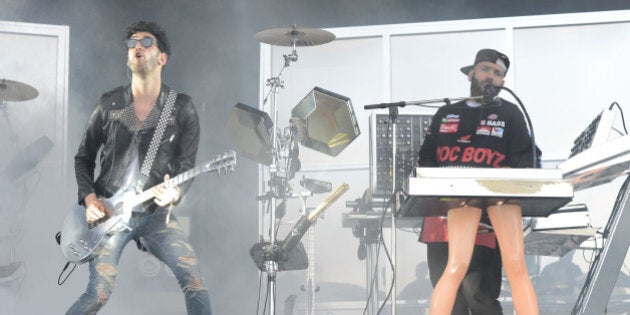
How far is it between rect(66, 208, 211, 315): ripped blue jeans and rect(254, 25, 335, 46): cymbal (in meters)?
2.00

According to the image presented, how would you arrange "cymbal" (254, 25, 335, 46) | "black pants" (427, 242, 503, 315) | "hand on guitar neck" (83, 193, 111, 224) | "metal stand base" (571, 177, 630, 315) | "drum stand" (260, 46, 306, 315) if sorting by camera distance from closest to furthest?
"metal stand base" (571, 177, 630, 315)
"black pants" (427, 242, 503, 315)
"hand on guitar neck" (83, 193, 111, 224)
"drum stand" (260, 46, 306, 315)
"cymbal" (254, 25, 335, 46)

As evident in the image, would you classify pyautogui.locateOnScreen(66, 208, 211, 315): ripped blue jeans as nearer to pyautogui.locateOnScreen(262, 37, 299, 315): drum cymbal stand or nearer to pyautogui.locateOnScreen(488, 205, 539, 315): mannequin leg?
pyautogui.locateOnScreen(262, 37, 299, 315): drum cymbal stand

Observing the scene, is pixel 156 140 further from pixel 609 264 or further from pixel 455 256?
pixel 609 264

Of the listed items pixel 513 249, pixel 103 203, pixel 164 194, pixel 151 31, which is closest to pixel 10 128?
pixel 151 31

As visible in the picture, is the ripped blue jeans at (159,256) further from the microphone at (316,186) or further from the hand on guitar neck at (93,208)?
the microphone at (316,186)

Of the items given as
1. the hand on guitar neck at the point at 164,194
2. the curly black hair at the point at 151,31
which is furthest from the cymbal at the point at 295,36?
the hand on guitar neck at the point at 164,194

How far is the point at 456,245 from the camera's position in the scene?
151 inches

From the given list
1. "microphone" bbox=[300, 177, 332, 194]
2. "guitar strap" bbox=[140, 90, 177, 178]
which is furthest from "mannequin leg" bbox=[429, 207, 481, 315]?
"microphone" bbox=[300, 177, 332, 194]

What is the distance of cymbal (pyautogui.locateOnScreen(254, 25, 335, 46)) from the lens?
609 cm

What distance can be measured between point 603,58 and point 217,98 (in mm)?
3434

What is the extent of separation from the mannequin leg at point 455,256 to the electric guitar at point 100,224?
147 cm

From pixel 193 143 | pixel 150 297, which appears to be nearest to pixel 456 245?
pixel 193 143

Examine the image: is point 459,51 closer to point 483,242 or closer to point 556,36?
point 556,36

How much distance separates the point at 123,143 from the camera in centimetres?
466
